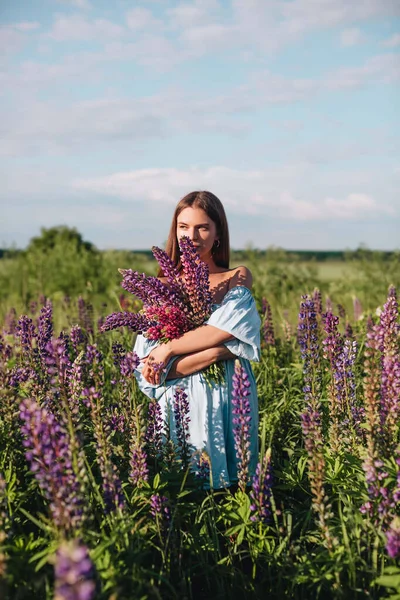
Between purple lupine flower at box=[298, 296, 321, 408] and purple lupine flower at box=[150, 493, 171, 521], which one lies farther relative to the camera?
purple lupine flower at box=[298, 296, 321, 408]

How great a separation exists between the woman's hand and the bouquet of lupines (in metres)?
0.09

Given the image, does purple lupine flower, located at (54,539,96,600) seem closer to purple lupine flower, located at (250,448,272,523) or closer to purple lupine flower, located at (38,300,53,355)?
purple lupine flower, located at (250,448,272,523)

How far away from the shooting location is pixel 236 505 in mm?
2875

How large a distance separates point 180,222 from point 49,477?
2.17 meters

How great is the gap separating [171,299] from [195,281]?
19 cm

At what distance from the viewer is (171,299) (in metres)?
3.24

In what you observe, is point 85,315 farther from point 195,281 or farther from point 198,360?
point 195,281

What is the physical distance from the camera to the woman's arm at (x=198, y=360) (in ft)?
10.8

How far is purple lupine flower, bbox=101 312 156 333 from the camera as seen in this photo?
330 cm

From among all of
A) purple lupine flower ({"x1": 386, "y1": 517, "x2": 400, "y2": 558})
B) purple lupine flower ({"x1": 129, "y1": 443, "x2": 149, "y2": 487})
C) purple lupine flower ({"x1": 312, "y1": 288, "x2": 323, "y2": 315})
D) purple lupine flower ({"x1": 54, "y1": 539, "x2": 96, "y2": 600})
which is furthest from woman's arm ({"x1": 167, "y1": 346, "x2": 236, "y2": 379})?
purple lupine flower ({"x1": 54, "y1": 539, "x2": 96, "y2": 600})

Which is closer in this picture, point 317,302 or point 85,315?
point 317,302

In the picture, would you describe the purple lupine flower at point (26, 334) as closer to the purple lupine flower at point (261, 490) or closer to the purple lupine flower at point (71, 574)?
the purple lupine flower at point (261, 490)

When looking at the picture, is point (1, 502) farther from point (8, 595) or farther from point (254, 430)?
point (254, 430)

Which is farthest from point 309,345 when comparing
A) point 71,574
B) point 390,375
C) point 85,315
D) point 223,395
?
point 85,315
